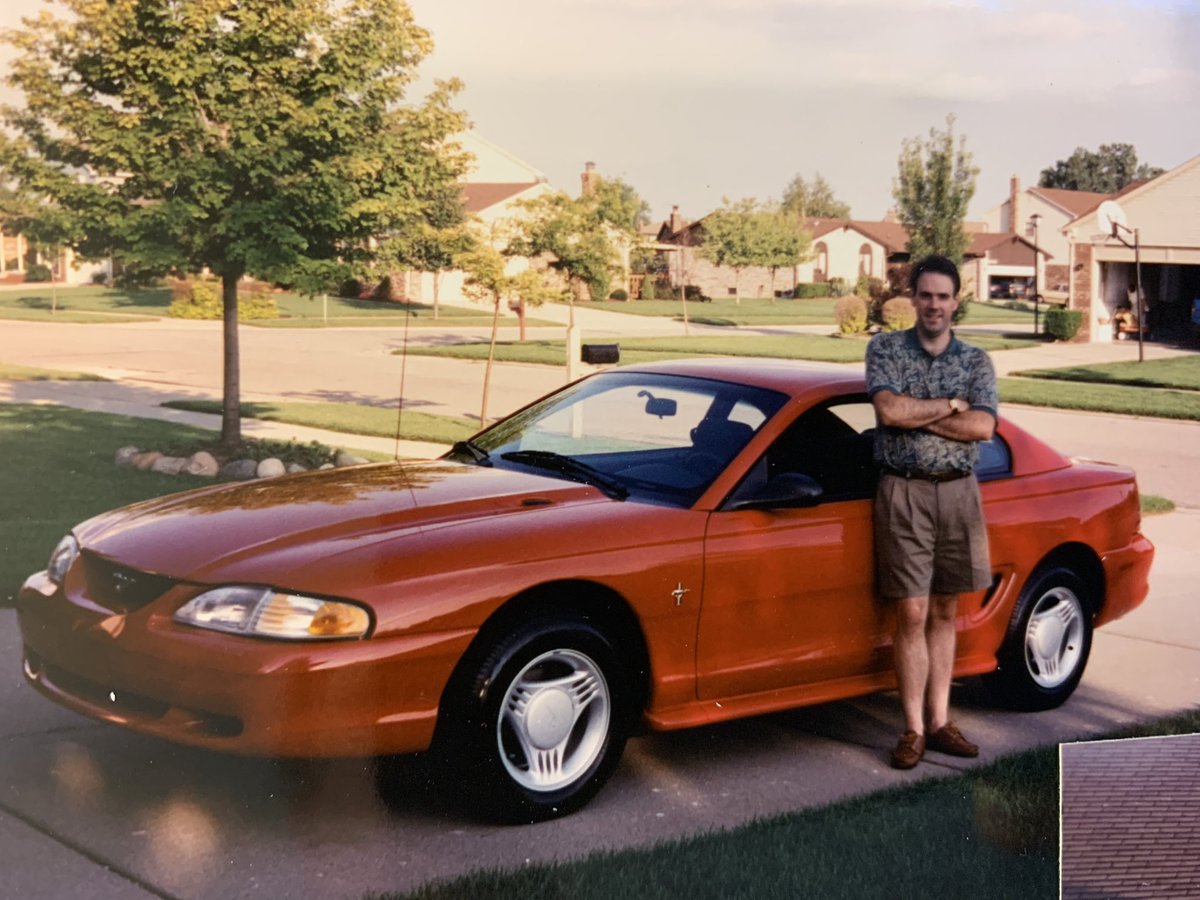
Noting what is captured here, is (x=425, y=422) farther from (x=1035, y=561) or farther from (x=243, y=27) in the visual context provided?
(x=1035, y=561)

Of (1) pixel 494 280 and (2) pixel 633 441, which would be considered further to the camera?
(1) pixel 494 280

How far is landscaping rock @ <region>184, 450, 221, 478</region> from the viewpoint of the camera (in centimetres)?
1070

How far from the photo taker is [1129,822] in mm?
4656

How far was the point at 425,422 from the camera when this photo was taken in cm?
1555

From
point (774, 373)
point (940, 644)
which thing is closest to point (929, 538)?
point (940, 644)

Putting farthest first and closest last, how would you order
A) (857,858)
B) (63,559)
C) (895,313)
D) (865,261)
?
(865,261) < (895,313) < (63,559) < (857,858)

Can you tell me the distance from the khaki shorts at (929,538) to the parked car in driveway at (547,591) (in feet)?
0.37

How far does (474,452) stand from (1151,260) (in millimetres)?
24276

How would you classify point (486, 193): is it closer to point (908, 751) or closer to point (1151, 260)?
point (908, 751)

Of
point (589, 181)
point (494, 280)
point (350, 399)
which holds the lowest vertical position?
point (350, 399)

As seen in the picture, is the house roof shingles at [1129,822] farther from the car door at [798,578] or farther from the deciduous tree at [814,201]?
the deciduous tree at [814,201]

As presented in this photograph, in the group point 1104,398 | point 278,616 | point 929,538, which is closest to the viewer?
point 278,616

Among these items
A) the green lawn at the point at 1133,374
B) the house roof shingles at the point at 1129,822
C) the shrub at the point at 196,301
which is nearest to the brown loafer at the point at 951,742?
the house roof shingles at the point at 1129,822

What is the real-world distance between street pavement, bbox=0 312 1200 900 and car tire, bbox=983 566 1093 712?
91 mm
